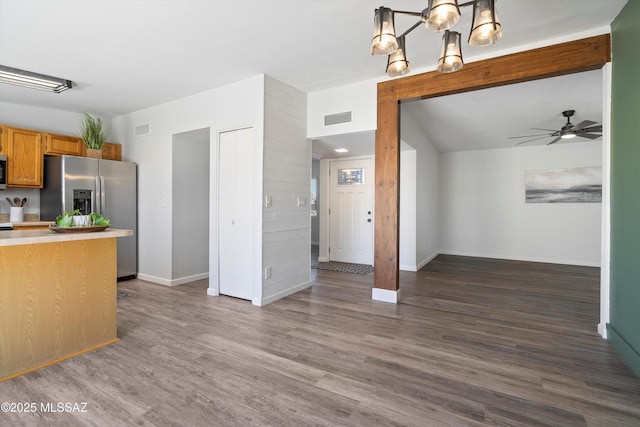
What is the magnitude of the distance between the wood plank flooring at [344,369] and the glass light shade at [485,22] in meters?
2.18

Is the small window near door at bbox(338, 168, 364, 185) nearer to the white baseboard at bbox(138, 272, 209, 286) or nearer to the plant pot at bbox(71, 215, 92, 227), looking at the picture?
the white baseboard at bbox(138, 272, 209, 286)

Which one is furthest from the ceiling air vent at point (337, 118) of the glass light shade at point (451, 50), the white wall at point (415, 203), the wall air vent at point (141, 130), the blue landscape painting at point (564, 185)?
the blue landscape painting at point (564, 185)

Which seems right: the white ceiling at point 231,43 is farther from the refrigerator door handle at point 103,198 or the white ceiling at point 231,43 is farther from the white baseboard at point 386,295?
the white baseboard at point 386,295

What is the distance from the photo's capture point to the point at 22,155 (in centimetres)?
438

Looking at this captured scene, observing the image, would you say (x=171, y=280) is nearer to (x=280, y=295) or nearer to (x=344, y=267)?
(x=280, y=295)

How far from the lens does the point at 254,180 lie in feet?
12.5

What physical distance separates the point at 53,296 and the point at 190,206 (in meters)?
2.63

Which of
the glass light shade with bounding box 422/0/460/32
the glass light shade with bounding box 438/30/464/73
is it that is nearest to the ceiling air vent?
the glass light shade with bounding box 438/30/464/73

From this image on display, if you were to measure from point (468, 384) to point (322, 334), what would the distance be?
127 centimetres

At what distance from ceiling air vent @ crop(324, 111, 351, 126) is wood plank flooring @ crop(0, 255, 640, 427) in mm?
2349

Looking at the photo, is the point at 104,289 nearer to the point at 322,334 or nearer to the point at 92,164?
the point at 322,334

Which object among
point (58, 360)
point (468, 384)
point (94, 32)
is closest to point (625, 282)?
point (468, 384)

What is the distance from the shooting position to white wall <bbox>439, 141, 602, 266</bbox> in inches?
257

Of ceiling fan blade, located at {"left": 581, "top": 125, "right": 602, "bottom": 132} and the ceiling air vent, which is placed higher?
the ceiling air vent
